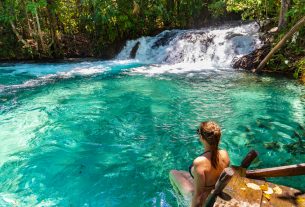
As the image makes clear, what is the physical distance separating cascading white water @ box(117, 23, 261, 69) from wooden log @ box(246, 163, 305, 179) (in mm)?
10308

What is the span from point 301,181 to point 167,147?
8.50 ft

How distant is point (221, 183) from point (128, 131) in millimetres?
4827

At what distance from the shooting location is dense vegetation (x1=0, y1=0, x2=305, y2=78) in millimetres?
17111

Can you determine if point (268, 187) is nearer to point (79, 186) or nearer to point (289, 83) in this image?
point (79, 186)

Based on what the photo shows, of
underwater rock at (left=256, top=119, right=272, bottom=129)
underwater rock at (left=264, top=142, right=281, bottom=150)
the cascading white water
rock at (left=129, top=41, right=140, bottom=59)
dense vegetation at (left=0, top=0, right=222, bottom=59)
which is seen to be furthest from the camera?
rock at (left=129, top=41, right=140, bottom=59)

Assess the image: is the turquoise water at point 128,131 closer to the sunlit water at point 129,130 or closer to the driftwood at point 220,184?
the sunlit water at point 129,130

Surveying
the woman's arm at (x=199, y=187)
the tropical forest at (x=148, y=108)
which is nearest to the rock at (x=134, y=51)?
the tropical forest at (x=148, y=108)

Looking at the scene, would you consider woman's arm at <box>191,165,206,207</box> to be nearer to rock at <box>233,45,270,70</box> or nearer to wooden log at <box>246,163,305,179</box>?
wooden log at <box>246,163,305,179</box>

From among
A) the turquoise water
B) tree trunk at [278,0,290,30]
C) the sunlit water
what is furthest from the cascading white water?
the turquoise water

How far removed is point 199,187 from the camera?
334 centimetres

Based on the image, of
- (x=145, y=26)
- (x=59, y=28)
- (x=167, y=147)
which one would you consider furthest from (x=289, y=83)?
(x=59, y=28)

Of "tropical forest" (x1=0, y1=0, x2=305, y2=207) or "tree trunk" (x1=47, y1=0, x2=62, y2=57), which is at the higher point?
"tree trunk" (x1=47, y1=0, x2=62, y2=57)

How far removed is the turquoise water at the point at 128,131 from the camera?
17.4 feet

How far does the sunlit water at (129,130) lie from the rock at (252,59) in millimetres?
825
